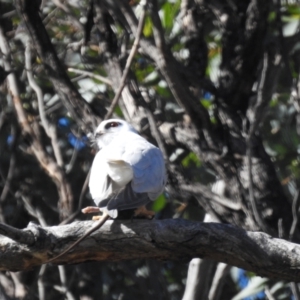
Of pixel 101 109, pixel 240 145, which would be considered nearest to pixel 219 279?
pixel 240 145

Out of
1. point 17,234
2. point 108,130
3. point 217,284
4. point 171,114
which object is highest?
point 17,234

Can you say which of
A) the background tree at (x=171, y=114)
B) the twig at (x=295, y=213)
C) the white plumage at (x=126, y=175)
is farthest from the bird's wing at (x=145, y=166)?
the twig at (x=295, y=213)

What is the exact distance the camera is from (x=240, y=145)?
5602 mm

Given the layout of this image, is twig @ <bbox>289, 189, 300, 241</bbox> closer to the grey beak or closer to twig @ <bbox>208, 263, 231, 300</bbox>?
twig @ <bbox>208, 263, 231, 300</bbox>

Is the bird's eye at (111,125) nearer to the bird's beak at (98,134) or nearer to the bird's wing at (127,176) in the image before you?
the bird's beak at (98,134)

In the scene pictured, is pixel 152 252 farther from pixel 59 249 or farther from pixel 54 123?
pixel 54 123

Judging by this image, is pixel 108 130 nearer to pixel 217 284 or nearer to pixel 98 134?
pixel 98 134

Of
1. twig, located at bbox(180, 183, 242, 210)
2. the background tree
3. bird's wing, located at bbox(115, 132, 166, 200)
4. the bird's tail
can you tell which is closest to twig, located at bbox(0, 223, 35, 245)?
the bird's tail

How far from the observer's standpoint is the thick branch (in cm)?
388

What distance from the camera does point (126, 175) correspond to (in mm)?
4258

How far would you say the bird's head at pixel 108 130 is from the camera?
5.30 meters

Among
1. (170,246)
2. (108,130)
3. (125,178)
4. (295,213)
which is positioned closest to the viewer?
(170,246)

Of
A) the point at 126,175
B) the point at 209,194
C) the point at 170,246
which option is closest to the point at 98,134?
the point at 209,194

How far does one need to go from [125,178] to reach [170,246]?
432 mm
